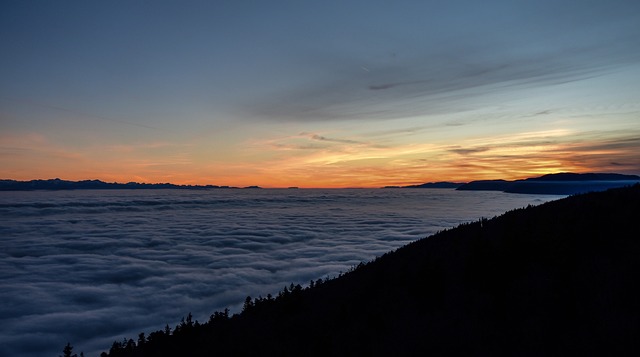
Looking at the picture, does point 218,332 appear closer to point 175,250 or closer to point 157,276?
A: point 157,276

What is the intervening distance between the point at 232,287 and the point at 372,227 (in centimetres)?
2954

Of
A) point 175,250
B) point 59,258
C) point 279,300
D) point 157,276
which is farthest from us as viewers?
point 175,250

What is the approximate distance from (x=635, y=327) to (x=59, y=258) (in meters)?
40.0

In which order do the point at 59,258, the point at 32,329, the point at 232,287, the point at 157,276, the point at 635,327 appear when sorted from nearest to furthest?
the point at 635,327 → the point at 32,329 → the point at 232,287 → the point at 157,276 → the point at 59,258

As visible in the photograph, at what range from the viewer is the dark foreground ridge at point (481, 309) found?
5.64 m

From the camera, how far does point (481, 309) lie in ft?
22.5

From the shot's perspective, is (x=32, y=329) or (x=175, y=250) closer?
(x=32, y=329)

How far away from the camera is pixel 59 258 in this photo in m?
32.9

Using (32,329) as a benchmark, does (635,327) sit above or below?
above

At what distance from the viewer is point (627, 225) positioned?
9.68 meters

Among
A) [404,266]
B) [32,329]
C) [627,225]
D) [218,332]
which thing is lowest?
[32,329]

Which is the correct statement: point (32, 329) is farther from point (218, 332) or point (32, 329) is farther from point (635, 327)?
point (635, 327)

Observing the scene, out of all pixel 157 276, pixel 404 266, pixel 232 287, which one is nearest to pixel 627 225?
pixel 404 266

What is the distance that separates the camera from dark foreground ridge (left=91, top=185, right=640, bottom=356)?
5641 millimetres
